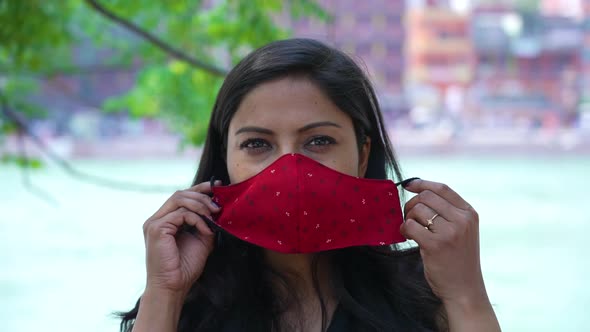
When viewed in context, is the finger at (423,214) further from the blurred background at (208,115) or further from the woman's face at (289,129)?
the blurred background at (208,115)

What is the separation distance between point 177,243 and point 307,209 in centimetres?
35

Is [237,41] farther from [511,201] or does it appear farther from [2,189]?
[2,189]

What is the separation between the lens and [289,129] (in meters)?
1.87

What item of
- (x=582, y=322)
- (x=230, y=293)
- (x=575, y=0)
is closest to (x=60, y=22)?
(x=230, y=293)

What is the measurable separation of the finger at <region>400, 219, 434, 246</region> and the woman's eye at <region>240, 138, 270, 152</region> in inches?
15.8

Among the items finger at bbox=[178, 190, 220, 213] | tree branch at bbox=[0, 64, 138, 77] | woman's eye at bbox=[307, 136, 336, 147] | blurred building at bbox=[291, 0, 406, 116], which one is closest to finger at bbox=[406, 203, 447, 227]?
woman's eye at bbox=[307, 136, 336, 147]

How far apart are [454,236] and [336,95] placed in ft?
1.56

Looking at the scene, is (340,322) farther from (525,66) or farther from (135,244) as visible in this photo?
(525,66)

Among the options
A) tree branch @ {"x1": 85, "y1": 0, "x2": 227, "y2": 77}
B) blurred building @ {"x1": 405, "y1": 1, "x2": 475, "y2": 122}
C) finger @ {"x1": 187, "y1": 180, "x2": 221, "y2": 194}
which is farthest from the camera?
blurred building @ {"x1": 405, "y1": 1, "x2": 475, "y2": 122}

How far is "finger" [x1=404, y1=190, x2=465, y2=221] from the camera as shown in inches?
68.8

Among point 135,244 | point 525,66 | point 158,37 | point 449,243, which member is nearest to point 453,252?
point 449,243

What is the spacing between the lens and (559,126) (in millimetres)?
27047

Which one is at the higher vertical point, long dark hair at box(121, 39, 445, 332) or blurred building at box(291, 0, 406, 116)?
blurred building at box(291, 0, 406, 116)

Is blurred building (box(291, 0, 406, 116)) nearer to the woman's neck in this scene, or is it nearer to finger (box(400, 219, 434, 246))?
the woman's neck
